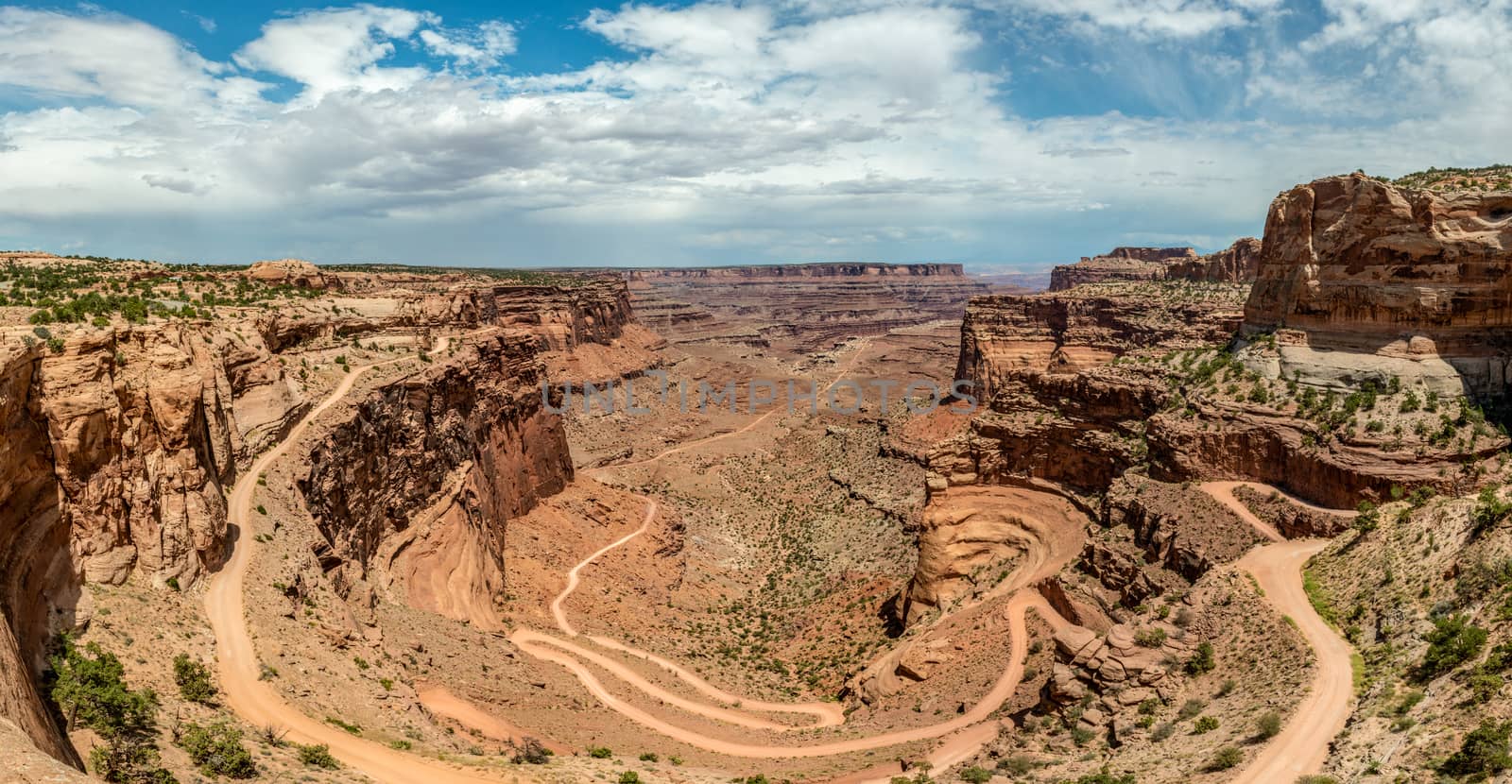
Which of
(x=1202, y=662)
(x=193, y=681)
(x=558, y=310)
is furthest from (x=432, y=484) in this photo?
(x=558, y=310)

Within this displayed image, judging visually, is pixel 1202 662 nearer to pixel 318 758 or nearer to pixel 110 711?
pixel 318 758

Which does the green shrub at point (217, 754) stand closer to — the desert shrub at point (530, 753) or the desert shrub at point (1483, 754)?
the desert shrub at point (530, 753)

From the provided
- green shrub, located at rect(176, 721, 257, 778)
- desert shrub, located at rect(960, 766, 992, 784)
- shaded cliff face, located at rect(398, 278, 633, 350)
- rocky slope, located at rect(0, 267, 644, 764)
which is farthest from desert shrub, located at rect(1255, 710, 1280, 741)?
shaded cliff face, located at rect(398, 278, 633, 350)

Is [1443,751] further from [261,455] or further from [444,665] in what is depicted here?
[261,455]

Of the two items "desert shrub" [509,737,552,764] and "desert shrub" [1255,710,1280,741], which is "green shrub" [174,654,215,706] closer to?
"desert shrub" [509,737,552,764]

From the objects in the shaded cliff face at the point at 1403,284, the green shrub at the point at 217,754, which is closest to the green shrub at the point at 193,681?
the green shrub at the point at 217,754

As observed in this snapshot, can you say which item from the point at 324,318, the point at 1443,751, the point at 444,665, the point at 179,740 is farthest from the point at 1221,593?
the point at 324,318
